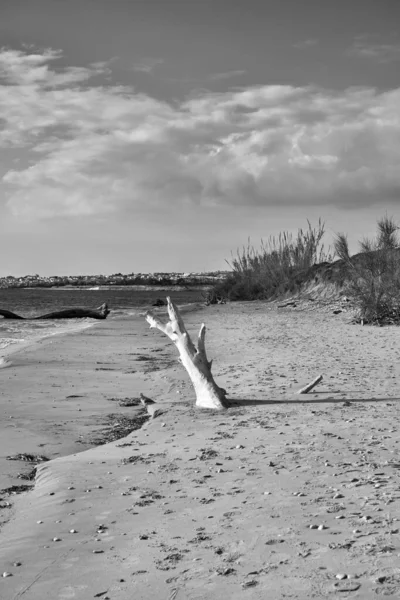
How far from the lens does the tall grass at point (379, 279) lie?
805 inches

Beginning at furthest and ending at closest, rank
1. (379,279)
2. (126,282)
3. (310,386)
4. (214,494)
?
(126,282), (379,279), (310,386), (214,494)

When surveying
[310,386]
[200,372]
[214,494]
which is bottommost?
[214,494]

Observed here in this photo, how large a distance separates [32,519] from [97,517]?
50 centimetres

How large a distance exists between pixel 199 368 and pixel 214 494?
160 inches

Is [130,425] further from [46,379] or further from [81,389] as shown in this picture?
[46,379]

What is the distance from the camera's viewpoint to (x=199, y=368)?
370 inches

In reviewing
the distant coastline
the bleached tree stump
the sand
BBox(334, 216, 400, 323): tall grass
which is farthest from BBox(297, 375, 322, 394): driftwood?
the distant coastline

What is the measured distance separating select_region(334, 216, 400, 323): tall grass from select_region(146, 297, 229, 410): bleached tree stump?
1152 centimetres

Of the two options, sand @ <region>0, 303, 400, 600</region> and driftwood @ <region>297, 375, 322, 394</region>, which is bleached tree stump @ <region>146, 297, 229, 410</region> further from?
driftwood @ <region>297, 375, 322, 394</region>

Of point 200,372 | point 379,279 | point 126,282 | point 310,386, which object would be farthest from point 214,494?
Answer: point 126,282

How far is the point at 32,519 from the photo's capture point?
5141 millimetres

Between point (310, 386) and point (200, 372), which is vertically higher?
point (200, 372)

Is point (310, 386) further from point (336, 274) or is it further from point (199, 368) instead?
point (336, 274)

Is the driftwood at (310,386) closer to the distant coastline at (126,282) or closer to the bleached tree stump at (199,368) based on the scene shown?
the bleached tree stump at (199,368)
